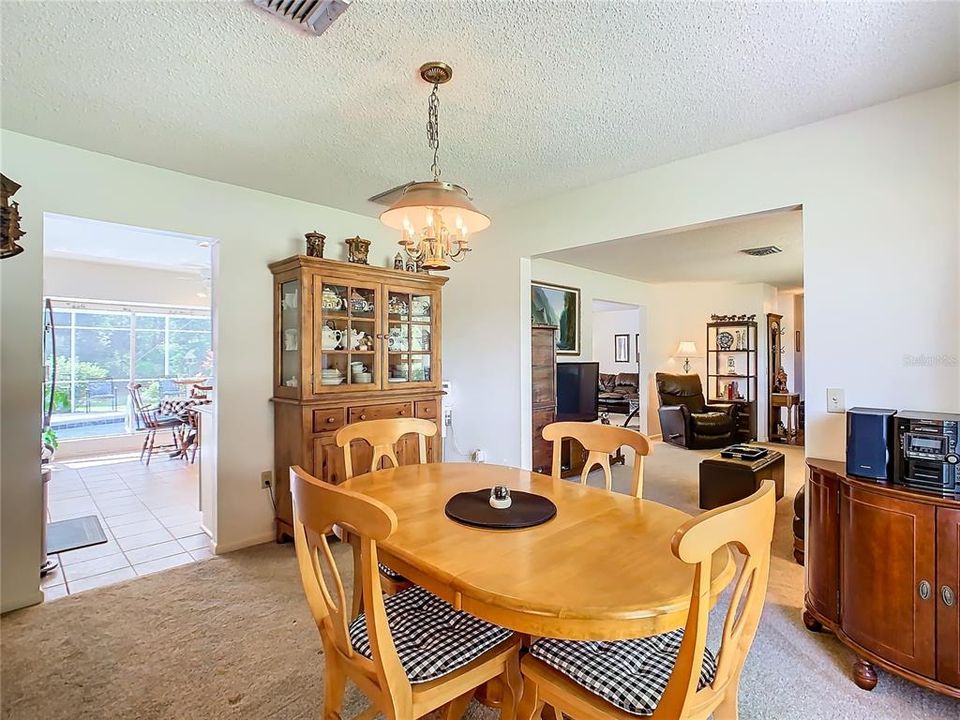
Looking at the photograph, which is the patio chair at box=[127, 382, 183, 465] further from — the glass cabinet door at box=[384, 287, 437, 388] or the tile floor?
the glass cabinet door at box=[384, 287, 437, 388]

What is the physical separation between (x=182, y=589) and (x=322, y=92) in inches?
108

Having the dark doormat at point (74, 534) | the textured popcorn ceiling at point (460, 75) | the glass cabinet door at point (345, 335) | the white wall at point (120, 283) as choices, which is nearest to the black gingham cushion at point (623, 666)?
the textured popcorn ceiling at point (460, 75)

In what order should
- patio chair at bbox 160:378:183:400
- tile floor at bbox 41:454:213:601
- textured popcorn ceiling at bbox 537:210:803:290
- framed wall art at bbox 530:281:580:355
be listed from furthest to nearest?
patio chair at bbox 160:378:183:400
framed wall art at bbox 530:281:580:355
textured popcorn ceiling at bbox 537:210:803:290
tile floor at bbox 41:454:213:601

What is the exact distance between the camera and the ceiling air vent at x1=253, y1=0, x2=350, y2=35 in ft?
5.21

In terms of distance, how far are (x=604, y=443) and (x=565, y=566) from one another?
103 cm

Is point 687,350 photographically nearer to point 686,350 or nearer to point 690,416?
point 686,350

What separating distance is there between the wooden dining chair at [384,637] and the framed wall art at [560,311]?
13.9 feet

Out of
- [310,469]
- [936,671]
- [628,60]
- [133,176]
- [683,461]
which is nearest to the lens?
[936,671]

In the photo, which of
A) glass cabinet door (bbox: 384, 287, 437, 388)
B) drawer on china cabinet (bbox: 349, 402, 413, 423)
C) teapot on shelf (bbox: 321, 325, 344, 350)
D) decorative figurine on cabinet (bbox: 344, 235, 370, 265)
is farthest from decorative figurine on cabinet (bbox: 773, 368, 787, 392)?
teapot on shelf (bbox: 321, 325, 344, 350)

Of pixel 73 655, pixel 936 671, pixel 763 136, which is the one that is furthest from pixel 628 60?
pixel 73 655

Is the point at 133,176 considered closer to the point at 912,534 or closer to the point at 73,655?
the point at 73,655

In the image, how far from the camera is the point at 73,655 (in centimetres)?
212

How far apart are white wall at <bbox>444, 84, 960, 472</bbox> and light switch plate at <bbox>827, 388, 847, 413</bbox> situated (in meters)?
0.02

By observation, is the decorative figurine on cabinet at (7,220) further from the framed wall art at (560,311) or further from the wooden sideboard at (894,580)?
the framed wall art at (560,311)
